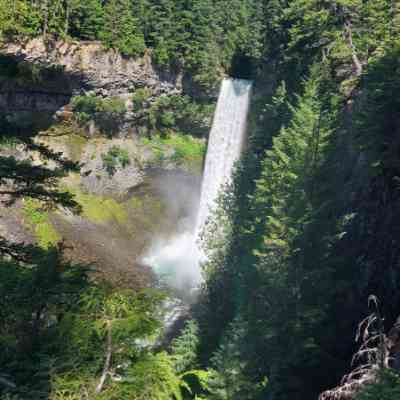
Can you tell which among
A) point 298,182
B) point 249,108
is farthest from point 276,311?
point 249,108

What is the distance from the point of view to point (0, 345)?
26.3ft

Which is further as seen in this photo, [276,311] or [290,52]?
[290,52]

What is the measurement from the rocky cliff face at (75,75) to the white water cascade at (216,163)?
20.2ft

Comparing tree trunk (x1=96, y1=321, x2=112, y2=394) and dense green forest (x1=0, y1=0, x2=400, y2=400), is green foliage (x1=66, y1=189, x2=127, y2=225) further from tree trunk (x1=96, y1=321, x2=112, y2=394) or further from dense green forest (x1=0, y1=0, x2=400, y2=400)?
tree trunk (x1=96, y1=321, x2=112, y2=394)

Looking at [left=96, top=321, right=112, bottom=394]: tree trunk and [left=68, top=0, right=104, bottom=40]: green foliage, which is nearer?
[left=96, top=321, right=112, bottom=394]: tree trunk

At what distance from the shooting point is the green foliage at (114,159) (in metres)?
39.9

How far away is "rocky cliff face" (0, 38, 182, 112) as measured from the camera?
37031 mm

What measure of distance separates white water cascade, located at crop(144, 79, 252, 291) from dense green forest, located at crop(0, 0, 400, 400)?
1.59 meters

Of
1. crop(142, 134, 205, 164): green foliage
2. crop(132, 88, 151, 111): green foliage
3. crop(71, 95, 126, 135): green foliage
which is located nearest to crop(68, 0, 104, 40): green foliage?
crop(71, 95, 126, 135): green foliage

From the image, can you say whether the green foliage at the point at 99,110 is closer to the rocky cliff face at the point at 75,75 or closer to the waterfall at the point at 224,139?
the rocky cliff face at the point at 75,75

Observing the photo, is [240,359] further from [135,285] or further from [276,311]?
[135,285]

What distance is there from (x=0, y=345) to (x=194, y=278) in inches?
1114

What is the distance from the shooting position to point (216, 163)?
1618 inches

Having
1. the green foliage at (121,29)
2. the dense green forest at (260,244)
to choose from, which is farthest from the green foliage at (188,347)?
the green foliage at (121,29)
